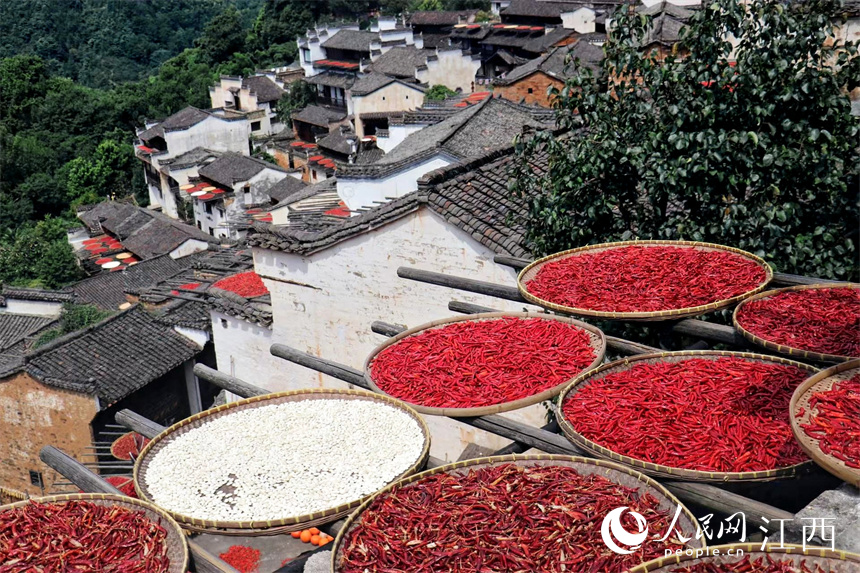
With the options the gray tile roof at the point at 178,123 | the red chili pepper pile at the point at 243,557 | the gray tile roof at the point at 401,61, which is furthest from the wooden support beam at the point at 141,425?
the gray tile roof at the point at 178,123

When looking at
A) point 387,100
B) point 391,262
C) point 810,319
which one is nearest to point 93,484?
point 810,319

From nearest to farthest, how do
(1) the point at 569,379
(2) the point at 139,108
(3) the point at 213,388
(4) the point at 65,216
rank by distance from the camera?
(1) the point at 569,379 < (3) the point at 213,388 < (4) the point at 65,216 < (2) the point at 139,108

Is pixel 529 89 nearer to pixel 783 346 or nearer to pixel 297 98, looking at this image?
pixel 783 346

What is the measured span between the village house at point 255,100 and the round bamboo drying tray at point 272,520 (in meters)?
43.4

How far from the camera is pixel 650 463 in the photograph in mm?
3400

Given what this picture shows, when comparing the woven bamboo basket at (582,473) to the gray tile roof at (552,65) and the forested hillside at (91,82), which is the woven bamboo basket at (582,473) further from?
the forested hillside at (91,82)

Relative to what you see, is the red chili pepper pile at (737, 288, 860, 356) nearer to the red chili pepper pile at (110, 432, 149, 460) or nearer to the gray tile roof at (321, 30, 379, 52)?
the red chili pepper pile at (110, 432, 149, 460)

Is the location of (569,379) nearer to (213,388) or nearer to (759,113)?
(759,113)

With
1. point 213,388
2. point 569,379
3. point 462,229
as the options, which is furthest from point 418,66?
point 569,379

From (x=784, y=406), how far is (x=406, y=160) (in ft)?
34.0

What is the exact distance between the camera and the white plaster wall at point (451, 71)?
4150 cm

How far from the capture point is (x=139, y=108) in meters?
50.4

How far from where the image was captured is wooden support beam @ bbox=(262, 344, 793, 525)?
332cm

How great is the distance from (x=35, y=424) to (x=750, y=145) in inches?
553
